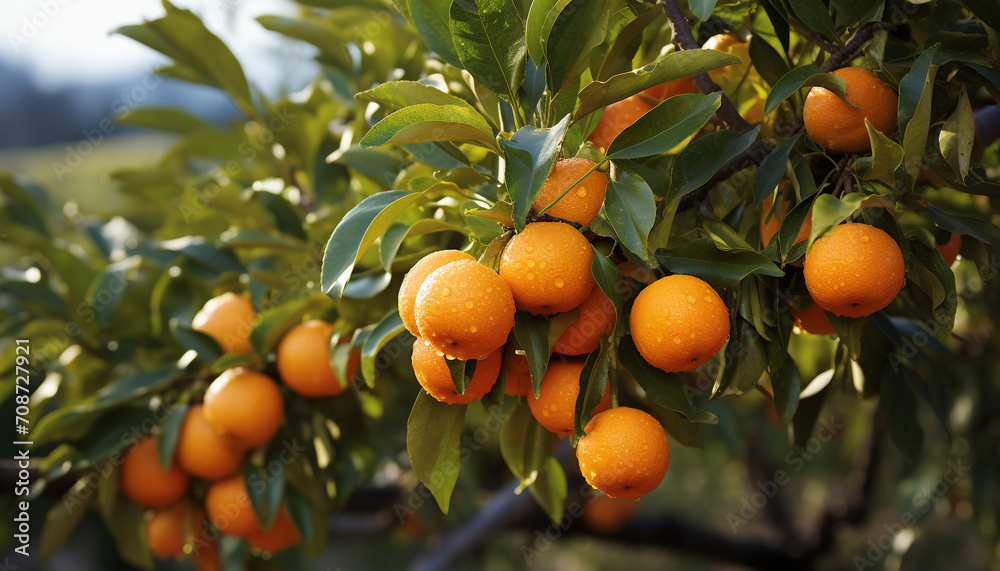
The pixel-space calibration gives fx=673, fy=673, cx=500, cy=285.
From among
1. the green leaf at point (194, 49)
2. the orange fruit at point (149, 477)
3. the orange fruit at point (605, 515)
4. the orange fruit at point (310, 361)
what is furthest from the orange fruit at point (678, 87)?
the orange fruit at point (605, 515)

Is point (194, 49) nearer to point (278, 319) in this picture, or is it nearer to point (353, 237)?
point (278, 319)

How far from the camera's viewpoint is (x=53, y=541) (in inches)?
45.2

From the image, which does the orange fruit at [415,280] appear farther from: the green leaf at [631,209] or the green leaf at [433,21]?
the green leaf at [433,21]

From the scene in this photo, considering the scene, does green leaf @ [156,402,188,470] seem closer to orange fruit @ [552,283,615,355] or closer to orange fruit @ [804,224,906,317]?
orange fruit @ [552,283,615,355]

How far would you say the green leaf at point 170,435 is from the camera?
1.01 metres

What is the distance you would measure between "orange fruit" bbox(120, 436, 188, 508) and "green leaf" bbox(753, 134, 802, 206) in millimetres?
949

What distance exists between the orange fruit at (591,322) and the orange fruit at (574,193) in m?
0.07

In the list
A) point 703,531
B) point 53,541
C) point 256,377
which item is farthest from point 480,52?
point 703,531

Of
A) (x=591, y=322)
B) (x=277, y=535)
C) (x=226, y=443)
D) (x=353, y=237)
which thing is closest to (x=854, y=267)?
(x=591, y=322)

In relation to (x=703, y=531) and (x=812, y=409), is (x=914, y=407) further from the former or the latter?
(x=703, y=531)

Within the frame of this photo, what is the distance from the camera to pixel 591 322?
0.65 m

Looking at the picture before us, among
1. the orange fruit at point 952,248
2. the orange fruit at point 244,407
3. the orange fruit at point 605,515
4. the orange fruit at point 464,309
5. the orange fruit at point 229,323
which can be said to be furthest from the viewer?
the orange fruit at point 605,515

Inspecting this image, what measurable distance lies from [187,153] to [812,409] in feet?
4.19

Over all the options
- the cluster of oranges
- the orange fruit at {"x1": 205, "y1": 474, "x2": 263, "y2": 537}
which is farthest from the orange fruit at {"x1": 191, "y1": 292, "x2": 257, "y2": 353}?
the orange fruit at {"x1": 205, "y1": 474, "x2": 263, "y2": 537}
